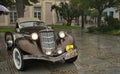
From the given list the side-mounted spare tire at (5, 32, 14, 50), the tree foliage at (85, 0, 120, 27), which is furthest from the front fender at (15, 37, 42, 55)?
the tree foliage at (85, 0, 120, 27)

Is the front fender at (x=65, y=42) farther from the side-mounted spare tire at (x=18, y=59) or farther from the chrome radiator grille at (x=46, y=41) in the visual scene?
the side-mounted spare tire at (x=18, y=59)

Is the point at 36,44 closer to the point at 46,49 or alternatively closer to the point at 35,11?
the point at 46,49

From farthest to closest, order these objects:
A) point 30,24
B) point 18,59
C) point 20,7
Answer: point 20,7 → point 30,24 → point 18,59

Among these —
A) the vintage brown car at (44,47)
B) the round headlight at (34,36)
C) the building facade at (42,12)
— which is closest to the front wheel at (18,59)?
the vintage brown car at (44,47)

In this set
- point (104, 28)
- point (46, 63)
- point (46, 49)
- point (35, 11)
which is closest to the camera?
point (46, 49)

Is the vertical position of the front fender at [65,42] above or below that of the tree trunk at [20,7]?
below

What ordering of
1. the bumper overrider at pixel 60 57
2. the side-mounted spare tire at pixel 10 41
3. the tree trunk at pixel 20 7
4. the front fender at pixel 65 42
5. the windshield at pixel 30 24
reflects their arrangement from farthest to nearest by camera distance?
the tree trunk at pixel 20 7 < the side-mounted spare tire at pixel 10 41 < the windshield at pixel 30 24 < the front fender at pixel 65 42 < the bumper overrider at pixel 60 57

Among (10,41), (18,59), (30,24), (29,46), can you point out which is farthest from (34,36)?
(10,41)

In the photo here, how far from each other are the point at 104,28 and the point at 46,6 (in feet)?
65.1

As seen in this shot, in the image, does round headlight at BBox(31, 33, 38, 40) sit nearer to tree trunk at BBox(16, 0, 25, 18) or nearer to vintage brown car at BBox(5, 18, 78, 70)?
vintage brown car at BBox(5, 18, 78, 70)

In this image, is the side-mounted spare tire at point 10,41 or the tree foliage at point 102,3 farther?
the tree foliage at point 102,3

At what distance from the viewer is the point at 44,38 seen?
301 inches

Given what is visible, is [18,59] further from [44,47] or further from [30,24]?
[30,24]

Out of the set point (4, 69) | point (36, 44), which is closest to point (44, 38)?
point (36, 44)
